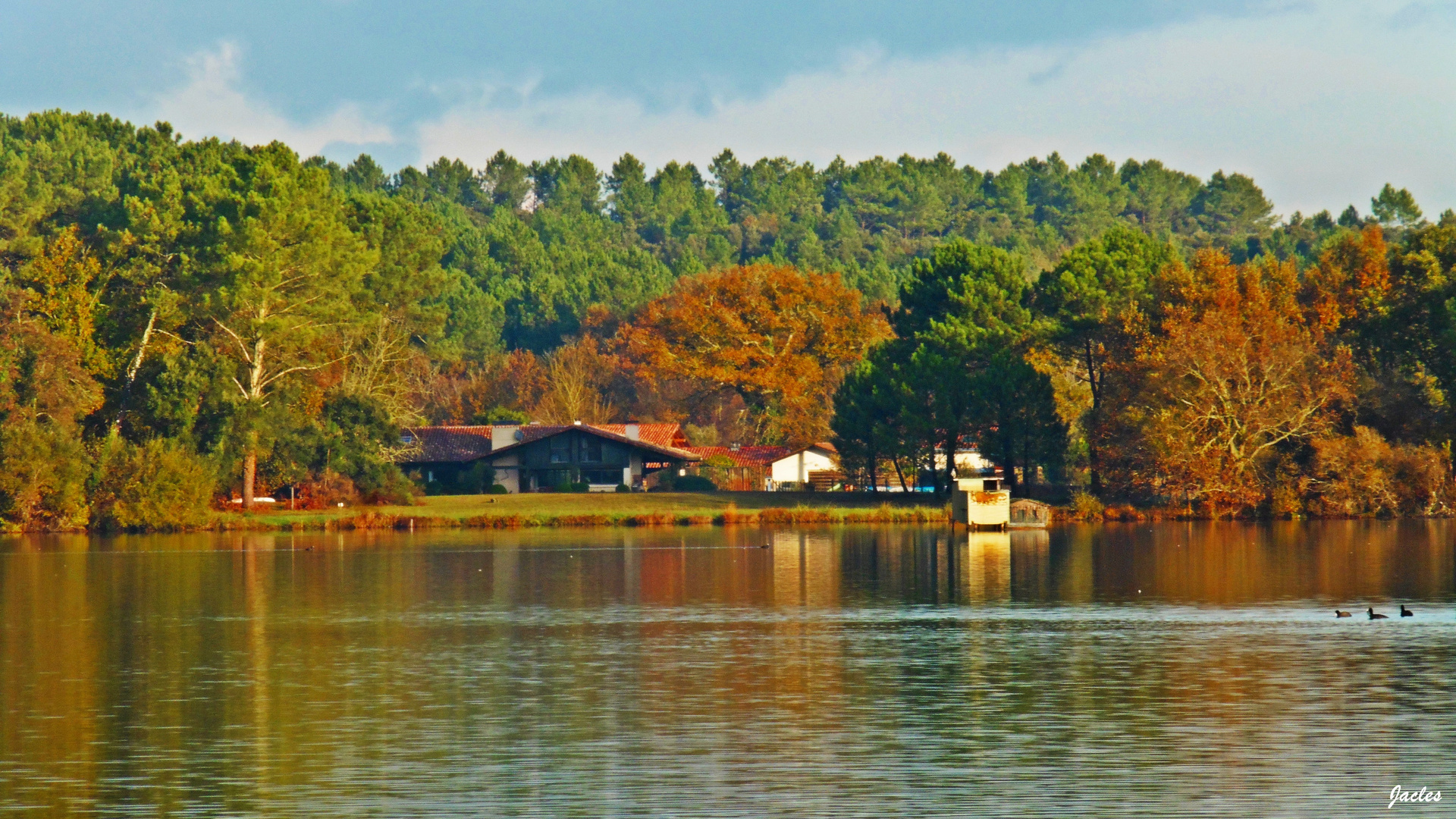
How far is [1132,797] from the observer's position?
1922 centimetres

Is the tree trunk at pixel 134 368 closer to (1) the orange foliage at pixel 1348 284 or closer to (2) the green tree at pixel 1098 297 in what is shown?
(2) the green tree at pixel 1098 297

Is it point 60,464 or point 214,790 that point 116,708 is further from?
point 60,464

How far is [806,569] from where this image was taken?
188 feet

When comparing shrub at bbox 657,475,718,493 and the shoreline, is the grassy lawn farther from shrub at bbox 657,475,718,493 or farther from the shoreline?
shrub at bbox 657,475,718,493

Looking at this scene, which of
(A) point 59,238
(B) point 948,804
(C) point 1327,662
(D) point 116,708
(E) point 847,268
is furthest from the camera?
(E) point 847,268

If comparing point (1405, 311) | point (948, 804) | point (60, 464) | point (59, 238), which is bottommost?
point (948, 804)

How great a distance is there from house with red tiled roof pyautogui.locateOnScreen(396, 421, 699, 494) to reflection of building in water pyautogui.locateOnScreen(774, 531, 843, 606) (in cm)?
3451

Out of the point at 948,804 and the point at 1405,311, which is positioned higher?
the point at 1405,311

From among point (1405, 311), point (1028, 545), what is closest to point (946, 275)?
point (1405, 311)

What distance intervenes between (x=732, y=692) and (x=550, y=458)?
8901 cm

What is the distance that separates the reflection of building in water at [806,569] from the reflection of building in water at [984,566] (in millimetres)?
4068

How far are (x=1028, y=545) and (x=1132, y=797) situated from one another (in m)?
52.6

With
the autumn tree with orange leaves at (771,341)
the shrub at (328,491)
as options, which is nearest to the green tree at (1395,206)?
the autumn tree with orange leaves at (771,341)

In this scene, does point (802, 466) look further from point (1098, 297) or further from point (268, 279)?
point (268, 279)
